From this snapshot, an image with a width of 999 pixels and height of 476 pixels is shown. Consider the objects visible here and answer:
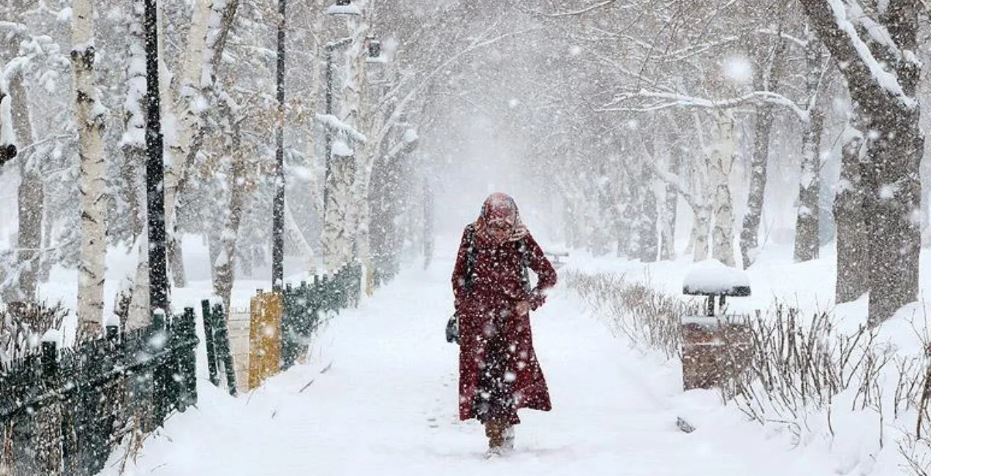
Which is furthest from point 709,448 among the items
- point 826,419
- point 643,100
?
point 643,100

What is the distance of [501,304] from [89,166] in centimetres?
536

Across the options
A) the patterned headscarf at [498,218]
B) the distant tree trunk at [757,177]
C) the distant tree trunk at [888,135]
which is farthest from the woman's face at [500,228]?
the distant tree trunk at [757,177]

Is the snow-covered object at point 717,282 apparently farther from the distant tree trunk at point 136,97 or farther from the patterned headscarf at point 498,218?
the distant tree trunk at point 136,97

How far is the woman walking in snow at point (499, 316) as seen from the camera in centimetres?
646

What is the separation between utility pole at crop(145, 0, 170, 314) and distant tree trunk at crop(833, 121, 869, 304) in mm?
6947

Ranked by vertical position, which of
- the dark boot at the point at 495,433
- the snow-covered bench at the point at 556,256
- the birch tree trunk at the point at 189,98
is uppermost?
the birch tree trunk at the point at 189,98

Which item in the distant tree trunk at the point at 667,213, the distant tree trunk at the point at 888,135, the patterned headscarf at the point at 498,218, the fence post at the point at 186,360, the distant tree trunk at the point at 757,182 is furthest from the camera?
the distant tree trunk at the point at 667,213

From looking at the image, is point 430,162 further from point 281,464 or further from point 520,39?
point 281,464

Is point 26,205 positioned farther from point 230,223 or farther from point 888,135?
point 888,135

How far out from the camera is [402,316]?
20062 mm

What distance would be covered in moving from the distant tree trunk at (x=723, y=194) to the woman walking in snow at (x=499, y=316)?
638 inches

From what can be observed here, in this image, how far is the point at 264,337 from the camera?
9.69 m

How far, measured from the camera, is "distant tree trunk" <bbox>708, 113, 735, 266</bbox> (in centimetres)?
2233
